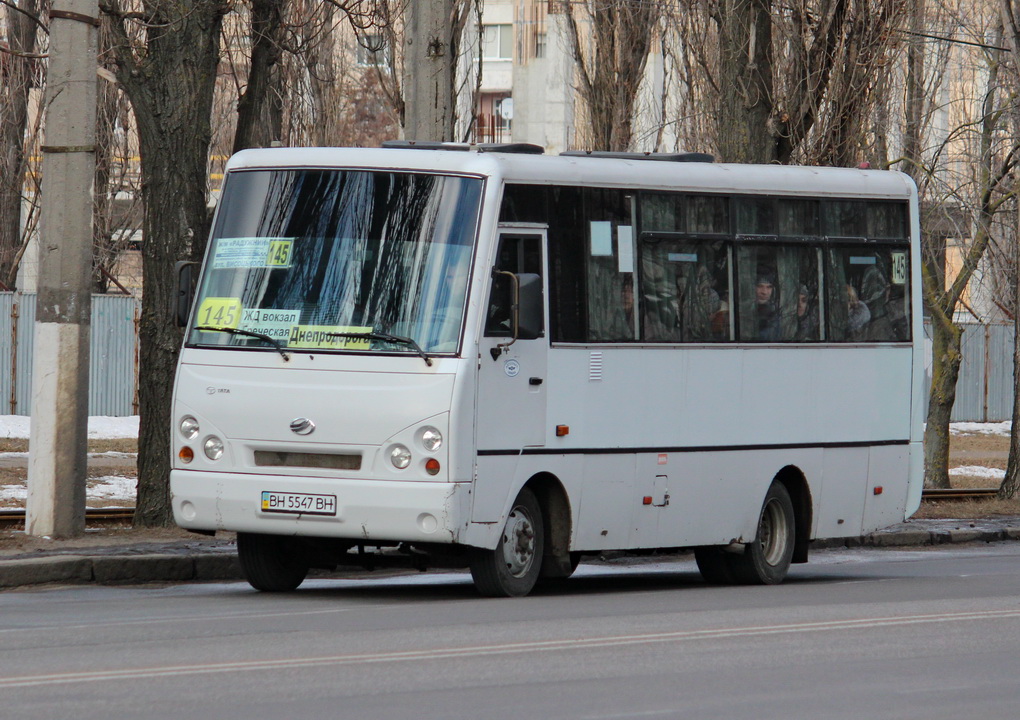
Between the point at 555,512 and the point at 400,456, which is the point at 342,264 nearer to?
the point at 400,456

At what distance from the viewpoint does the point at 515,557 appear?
469 inches

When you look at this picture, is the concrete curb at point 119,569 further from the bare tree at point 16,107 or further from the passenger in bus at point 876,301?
the bare tree at point 16,107

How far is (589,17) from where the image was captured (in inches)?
1439

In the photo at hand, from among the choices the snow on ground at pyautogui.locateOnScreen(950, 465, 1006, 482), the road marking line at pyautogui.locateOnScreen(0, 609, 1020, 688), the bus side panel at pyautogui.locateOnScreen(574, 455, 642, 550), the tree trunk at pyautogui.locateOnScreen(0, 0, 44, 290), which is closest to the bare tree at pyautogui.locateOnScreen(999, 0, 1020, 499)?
the snow on ground at pyautogui.locateOnScreen(950, 465, 1006, 482)

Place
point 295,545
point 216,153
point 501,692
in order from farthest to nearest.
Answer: point 216,153 < point 295,545 < point 501,692

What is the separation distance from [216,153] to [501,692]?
3842 centimetres

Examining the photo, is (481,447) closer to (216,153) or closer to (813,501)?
(813,501)

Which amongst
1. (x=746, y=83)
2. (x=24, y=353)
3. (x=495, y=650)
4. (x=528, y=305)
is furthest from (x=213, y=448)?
(x=24, y=353)

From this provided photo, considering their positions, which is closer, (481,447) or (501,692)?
(501,692)

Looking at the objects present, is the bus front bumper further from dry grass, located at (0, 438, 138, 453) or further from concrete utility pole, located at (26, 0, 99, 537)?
dry grass, located at (0, 438, 138, 453)

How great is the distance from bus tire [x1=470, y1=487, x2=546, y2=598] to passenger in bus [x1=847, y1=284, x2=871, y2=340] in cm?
375

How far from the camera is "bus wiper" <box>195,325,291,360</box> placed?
1155 centimetres

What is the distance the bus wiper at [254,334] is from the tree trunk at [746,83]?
9872 mm


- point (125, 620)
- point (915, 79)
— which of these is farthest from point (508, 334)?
point (915, 79)
